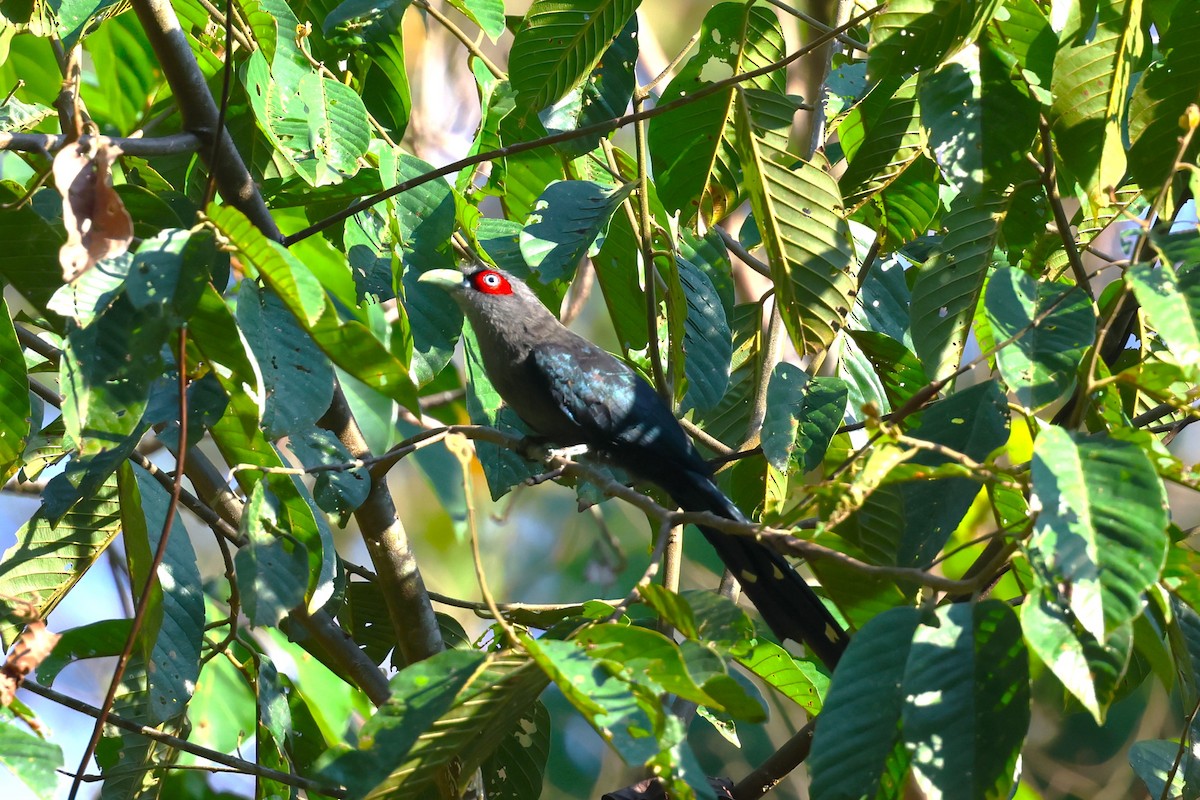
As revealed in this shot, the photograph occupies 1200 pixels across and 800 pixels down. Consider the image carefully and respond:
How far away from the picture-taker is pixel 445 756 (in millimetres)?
1839

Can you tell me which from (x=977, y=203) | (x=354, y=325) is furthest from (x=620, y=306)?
(x=354, y=325)

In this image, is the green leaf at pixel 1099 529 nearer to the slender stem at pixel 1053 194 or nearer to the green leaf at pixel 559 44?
the slender stem at pixel 1053 194

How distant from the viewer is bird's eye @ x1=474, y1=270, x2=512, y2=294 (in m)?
4.55

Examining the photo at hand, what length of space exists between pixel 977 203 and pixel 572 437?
6.48 feet

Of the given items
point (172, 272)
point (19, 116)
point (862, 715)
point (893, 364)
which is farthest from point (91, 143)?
point (893, 364)

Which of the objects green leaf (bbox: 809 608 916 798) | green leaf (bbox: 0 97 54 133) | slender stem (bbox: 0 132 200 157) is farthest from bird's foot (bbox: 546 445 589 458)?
green leaf (bbox: 809 608 916 798)

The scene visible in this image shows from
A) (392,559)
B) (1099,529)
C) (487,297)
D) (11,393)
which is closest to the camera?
(1099,529)

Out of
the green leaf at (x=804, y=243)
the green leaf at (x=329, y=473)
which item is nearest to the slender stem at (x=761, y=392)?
the green leaf at (x=804, y=243)

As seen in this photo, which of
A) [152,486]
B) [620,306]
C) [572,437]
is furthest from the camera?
[572,437]

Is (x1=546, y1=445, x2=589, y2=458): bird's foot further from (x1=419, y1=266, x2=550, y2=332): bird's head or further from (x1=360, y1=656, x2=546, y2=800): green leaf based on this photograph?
(x1=360, y1=656, x2=546, y2=800): green leaf

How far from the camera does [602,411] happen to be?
405cm

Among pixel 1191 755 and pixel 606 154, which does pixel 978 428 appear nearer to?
pixel 1191 755

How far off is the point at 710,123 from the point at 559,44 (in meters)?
0.57

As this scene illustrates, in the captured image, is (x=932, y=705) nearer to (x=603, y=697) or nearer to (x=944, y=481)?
(x=603, y=697)
